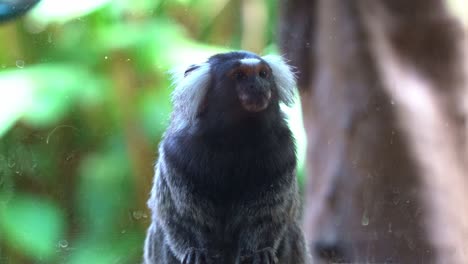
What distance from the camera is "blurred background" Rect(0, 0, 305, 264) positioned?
6.25 ft

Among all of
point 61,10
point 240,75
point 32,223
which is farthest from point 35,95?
point 240,75

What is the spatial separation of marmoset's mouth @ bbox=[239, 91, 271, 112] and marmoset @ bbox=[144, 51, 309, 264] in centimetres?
3

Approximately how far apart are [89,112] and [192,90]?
1.85 ft

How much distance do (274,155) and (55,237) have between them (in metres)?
0.76

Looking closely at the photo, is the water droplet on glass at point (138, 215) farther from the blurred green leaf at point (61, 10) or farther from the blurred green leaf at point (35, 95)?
the blurred green leaf at point (61, 10)

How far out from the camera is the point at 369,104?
2.34 metres

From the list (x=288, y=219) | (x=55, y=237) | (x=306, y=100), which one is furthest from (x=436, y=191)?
(x=55, y=237)

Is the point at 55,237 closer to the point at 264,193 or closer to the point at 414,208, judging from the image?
the point at 264,193

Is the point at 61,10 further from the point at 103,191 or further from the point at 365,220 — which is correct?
the point at 365,220

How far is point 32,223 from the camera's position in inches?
74.7

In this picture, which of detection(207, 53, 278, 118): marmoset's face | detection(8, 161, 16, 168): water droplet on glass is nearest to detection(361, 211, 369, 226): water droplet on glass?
detection(207, 53, 278, 118): marmoset's face

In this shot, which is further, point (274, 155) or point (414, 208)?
point (414, 208)

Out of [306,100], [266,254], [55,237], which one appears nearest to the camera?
[266,254]

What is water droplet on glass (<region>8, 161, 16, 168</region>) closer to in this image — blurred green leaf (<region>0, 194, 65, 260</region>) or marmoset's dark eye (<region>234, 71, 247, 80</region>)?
blurred green leaf (<region>0, 194, 65, 260</region>)
